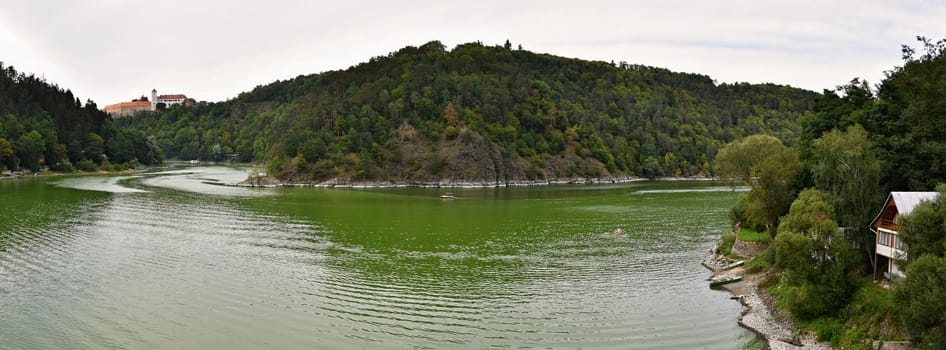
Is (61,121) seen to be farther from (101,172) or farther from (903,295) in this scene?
(903,295)

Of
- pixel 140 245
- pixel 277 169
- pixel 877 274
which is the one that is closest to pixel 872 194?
pixel 877 274

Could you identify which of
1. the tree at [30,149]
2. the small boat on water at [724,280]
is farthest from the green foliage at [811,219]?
the tree at [30,149]

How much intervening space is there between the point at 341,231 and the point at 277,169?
8173 centimetres

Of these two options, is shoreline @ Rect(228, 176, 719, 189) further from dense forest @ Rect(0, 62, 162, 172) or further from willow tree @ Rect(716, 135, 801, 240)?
willow tree @ Rect(716, 135, 801, 240)

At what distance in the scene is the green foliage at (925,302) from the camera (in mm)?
19172

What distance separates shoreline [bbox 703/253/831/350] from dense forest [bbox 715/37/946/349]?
51cm

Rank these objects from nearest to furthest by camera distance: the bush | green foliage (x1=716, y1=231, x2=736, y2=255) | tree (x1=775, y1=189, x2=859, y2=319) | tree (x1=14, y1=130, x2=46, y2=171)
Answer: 1. tree (x1=775, y1=189, x2=859, y2=319)
2. green foliage (x1=716, y1=231, x2=736, y2=255)
3. tree (x1=14, y1=130, x2=46, y2=171)
4. the bush

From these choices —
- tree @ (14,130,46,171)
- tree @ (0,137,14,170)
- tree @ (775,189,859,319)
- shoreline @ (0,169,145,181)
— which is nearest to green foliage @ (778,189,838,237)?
tree @ (775,189,859,319)

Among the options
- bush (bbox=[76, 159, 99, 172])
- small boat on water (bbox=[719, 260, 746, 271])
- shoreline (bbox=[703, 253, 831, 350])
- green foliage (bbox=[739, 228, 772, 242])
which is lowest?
shoreline (bbox=[703, 253, 831, 350])

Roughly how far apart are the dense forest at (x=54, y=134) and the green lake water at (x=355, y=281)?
76.2 meters

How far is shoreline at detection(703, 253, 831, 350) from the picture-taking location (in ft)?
80.6

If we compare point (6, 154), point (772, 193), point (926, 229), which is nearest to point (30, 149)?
point (6, 154)

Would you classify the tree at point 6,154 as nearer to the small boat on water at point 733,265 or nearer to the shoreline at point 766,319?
the small boat on water at point 733,265

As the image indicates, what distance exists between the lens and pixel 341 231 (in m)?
56.5
